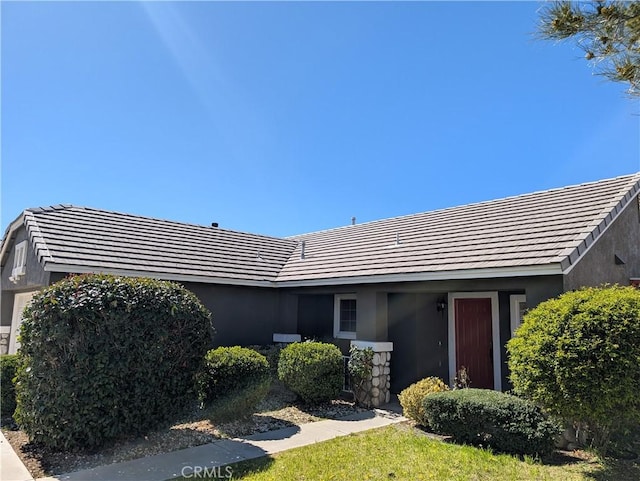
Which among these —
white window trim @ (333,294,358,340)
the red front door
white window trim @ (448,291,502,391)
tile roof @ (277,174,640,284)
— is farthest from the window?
the red front door

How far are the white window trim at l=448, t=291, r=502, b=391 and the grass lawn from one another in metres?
3.78

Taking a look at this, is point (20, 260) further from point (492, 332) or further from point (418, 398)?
point (492, 332)

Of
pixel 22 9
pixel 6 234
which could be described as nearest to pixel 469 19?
pixel 22 9

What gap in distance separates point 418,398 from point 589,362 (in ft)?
11.9

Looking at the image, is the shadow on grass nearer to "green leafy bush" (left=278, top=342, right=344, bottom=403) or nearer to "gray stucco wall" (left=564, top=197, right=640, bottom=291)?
"gray stucco wall" (left=564, top=197, right=640, bottom=291)

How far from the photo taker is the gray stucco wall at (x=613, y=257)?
26.3ft

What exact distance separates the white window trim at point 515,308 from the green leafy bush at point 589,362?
3490 mm

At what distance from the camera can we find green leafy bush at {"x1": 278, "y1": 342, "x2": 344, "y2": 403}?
379 inches

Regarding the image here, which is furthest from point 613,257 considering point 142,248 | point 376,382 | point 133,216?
point 133,216

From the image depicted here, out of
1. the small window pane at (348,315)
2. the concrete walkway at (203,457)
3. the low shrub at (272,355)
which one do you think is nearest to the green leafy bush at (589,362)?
the concrete walkway at (203,457)

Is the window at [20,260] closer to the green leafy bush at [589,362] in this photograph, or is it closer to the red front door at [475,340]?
the red front door at [475,340]

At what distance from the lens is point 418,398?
834 centimetres

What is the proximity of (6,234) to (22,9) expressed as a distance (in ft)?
24.2

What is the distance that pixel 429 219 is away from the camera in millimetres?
13570
